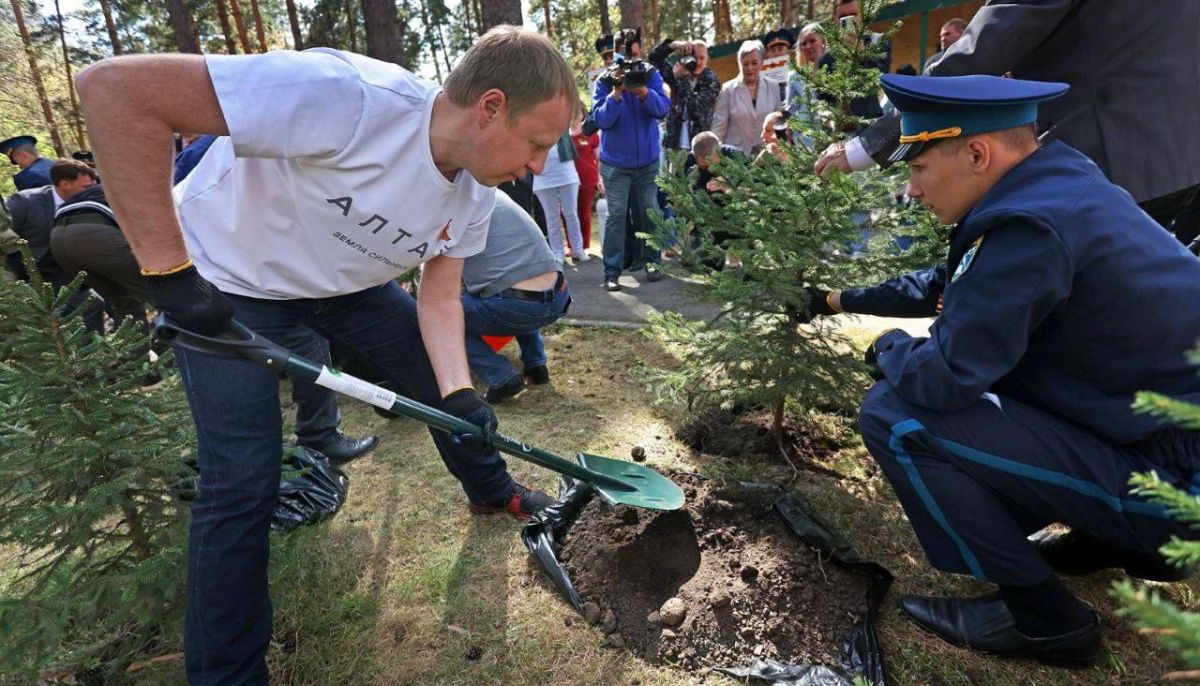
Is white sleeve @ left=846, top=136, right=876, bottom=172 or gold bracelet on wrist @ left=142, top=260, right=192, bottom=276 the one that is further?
white sleeve @ left=846, top=136, right=876, bottom=172

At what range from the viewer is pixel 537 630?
7.29 ft

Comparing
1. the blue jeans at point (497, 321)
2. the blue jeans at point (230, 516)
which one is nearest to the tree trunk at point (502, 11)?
the blue jeans at point (497, 321)

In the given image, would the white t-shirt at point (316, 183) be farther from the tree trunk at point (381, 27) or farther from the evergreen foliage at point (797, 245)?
the tree trunk at point (381, 27)

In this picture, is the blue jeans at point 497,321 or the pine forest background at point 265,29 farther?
the pine forest background at point 265,29

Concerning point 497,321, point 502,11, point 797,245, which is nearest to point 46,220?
point 497,321

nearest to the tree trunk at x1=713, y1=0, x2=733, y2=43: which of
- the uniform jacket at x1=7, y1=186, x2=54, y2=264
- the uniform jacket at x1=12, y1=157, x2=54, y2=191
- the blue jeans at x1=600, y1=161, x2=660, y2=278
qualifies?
the blue jeans at x1=600, y1=161, x2=660, y2=278

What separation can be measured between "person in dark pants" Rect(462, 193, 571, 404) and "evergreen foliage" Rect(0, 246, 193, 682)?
1.83m

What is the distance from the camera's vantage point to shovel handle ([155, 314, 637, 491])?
1745 mm

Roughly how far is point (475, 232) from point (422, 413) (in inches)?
26.6

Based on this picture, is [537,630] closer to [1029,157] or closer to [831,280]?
[831,280]

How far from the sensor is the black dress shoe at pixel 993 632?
187cm

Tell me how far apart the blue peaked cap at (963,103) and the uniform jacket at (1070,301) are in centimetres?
15

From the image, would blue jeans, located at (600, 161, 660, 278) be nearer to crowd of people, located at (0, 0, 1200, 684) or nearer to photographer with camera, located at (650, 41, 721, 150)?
photographer with camera, located at (650, 41, 721, 150)

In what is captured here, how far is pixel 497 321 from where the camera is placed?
373cm
